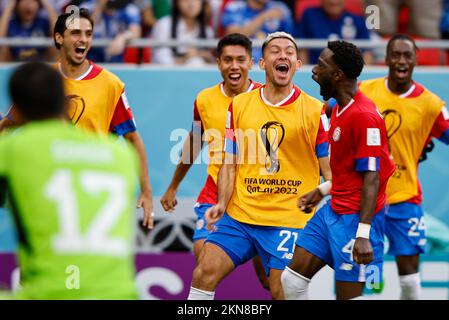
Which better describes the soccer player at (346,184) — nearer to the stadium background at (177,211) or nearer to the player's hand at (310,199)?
the player's hand at (310,199)

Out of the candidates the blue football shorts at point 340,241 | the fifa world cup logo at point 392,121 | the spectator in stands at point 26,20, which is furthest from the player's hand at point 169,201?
the spectator in stands at point 26,20

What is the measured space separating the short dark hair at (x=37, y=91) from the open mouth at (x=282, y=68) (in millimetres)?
3862

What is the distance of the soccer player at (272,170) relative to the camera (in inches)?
334

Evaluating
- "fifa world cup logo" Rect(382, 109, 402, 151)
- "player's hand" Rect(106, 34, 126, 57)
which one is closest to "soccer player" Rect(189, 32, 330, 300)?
"fifa world cup logo" Rect(382, 109, 402, 151)

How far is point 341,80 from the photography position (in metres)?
8.19

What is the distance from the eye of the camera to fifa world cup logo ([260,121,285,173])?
8516 mm

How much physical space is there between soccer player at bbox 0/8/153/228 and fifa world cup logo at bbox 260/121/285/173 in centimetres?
113

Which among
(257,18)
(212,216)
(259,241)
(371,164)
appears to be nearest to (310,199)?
(371,164)

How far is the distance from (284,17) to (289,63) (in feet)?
11.6

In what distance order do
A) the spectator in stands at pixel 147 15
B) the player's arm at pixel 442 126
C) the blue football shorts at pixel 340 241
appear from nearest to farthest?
the blue football shorts at pixel 340 241, the player's arm at pixel 442 126, the spectator in stands at pixel 147 15

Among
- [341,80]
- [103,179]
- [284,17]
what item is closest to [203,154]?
[284,17]

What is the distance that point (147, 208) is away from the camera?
29.1 feet

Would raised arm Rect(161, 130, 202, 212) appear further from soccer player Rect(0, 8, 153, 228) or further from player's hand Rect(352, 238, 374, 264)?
player's hand Rect(352, 238, 374, 264)

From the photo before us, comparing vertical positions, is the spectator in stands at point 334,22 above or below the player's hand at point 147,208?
above
